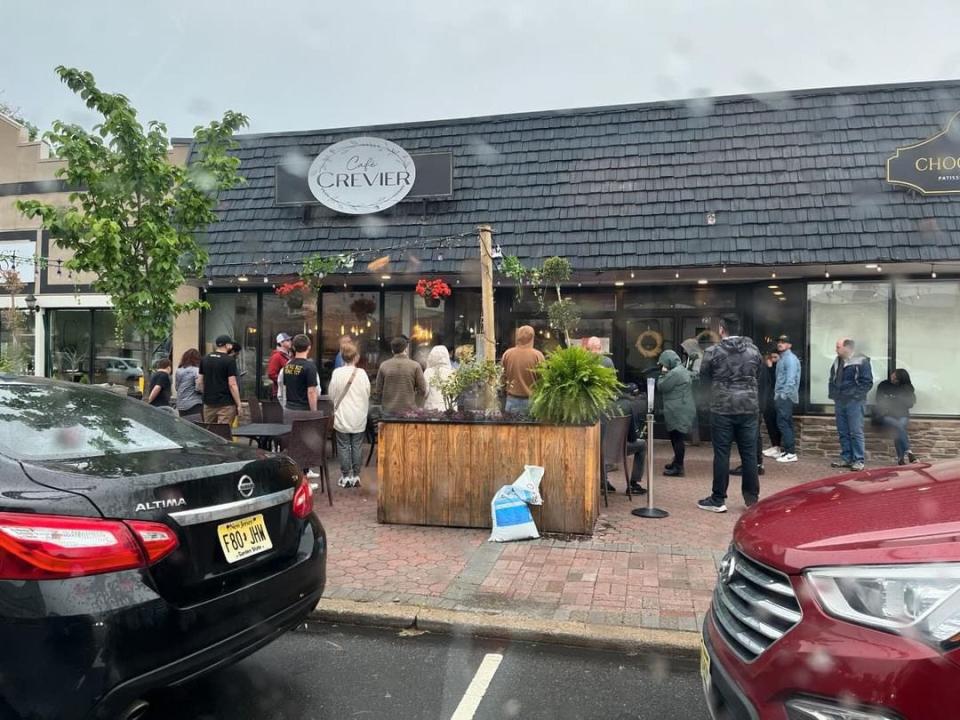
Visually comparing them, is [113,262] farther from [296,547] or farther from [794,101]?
[794,101]

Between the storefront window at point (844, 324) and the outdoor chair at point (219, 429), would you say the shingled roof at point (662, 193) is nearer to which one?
the storefront window at point (844, 324)

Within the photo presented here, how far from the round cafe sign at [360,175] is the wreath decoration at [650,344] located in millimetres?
4534

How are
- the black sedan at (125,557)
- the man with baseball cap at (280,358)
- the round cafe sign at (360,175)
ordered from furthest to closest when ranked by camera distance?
1. the round cafe sign at (360,175)
2. the man with baseball cap at (280,358)
3. the black sedan at (125,557)

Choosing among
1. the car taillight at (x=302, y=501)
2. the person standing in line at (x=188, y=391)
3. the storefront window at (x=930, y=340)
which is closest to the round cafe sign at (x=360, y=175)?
the person standing in line at (x=188, y=391)

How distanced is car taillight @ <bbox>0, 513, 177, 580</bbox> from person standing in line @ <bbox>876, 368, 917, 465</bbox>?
9.08 metres

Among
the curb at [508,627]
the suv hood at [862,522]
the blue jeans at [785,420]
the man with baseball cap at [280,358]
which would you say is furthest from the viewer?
the blue jeans at [785,420]

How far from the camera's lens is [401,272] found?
1012 cm

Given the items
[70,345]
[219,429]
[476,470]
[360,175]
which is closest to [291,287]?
[360,175]

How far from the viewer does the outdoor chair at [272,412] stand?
7.84 m

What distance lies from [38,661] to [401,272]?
836 cm

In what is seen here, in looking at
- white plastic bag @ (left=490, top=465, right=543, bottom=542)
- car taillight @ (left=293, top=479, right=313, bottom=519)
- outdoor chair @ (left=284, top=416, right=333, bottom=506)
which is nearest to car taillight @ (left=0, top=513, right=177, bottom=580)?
car taillight @ (left=293, top=479, right=313, bottom=519)

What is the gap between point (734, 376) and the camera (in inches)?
244

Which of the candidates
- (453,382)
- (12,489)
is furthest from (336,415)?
(12,489)

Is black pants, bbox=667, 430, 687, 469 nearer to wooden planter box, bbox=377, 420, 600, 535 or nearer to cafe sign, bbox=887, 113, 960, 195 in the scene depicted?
wooden planter box, bbox=377, 420, 600, 535
